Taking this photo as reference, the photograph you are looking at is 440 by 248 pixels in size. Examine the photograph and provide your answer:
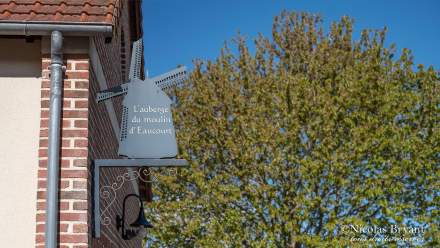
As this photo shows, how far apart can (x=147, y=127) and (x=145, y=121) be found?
2.6 inches

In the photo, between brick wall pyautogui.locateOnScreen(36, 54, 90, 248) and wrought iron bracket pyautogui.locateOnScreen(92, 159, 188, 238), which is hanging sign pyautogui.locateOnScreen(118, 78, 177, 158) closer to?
wrought iron bracket pyautogui.locateOnScreen(92, 159, 188, 238)

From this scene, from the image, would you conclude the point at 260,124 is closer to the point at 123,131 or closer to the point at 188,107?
the point at 188,107

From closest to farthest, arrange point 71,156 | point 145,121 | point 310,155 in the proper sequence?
point 71,156 → point 145,121 → point 310,155

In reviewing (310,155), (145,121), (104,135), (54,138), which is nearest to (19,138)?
(54,138)

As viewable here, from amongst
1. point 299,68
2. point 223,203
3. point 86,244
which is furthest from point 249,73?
point 86,244

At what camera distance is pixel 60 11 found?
554 cm

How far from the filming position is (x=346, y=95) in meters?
17.1

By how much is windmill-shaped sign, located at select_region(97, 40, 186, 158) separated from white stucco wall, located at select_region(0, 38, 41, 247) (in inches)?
25.7

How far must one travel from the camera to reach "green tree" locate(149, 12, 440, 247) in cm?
1702

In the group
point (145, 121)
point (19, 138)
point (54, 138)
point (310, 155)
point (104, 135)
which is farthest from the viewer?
point (310, 155)

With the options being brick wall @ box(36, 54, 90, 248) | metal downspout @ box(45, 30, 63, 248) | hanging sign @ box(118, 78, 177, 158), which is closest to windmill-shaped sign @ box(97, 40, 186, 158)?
hanging sign @ box(118, 78, 177, 158)

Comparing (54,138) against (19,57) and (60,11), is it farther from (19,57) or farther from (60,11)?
(60,11)

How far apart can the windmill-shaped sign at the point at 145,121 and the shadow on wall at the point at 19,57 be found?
0.64 m

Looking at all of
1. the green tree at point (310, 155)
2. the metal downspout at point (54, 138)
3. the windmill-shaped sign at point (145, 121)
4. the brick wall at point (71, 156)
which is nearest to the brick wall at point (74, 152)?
the brick wall at point (71, 156)
